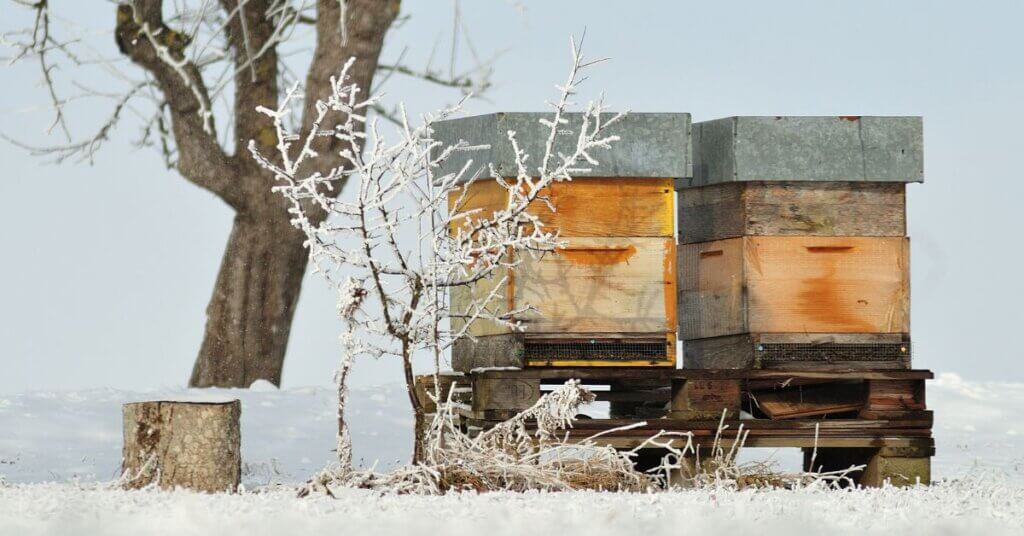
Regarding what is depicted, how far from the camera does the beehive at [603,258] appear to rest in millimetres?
5461

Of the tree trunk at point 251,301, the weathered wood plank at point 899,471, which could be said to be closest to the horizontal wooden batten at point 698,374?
the weathered wood plank at point 899,471

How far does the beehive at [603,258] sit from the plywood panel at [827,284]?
16.5 inches

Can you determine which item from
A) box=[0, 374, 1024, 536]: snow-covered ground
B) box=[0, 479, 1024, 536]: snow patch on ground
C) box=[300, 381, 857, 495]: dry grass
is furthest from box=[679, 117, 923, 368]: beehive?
box=[0, 479, 1024, 536]: snow patch on ground

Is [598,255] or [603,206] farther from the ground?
[603,206]

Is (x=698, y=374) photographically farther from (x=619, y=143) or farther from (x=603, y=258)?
(x=619, y=143)

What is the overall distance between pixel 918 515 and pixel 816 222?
72.1 inches

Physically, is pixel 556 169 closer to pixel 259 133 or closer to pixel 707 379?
pixel 707 379

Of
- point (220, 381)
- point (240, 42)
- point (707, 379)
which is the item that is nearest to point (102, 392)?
point (220, 381)

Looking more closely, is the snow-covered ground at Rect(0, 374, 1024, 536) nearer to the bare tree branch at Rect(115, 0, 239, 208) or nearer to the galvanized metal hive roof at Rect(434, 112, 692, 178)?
the galvanized metal hive roof at Rect(434, 112, 692, 178)

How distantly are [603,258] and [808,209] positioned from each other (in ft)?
3.24

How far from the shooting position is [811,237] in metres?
5.70

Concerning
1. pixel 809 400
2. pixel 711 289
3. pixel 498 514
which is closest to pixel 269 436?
pixel 711 289

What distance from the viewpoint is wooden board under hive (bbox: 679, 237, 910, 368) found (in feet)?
18.6

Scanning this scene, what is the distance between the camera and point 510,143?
5.48 m
